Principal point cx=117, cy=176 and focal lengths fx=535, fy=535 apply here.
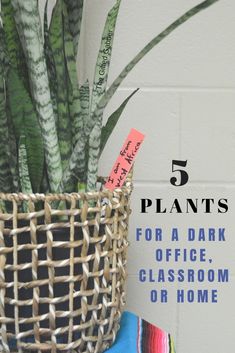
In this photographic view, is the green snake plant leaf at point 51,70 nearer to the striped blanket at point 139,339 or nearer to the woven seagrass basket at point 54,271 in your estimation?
the woven seagrass basket at point 54,271

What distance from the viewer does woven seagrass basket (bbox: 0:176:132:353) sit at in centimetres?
64

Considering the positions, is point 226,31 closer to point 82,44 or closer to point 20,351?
point 82,44

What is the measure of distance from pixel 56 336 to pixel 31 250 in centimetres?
11

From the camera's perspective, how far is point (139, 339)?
2.52 feet

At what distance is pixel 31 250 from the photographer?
640 mm

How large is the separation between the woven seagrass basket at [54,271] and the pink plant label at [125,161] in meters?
0.05

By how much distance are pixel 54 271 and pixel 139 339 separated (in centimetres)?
20

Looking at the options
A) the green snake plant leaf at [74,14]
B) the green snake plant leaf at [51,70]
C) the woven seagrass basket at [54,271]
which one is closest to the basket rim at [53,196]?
the woven seagrass basket at [54,271]

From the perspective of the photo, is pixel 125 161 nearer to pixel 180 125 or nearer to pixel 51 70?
pixel 51 70

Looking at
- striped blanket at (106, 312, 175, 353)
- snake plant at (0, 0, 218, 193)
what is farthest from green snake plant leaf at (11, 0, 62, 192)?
striped blanket at (106, 312, 175, 353)

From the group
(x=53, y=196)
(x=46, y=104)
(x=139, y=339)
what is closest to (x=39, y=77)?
(x=46, y=104)

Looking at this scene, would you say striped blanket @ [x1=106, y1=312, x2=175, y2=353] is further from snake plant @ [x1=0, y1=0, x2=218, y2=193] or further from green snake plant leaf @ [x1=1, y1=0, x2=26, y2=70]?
green snake plant leaf @ [x1=1, y1=0, x2=26, y2=70]

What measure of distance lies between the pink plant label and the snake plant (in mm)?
41

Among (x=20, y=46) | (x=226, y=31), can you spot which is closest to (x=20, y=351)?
(x=20, y=46)
